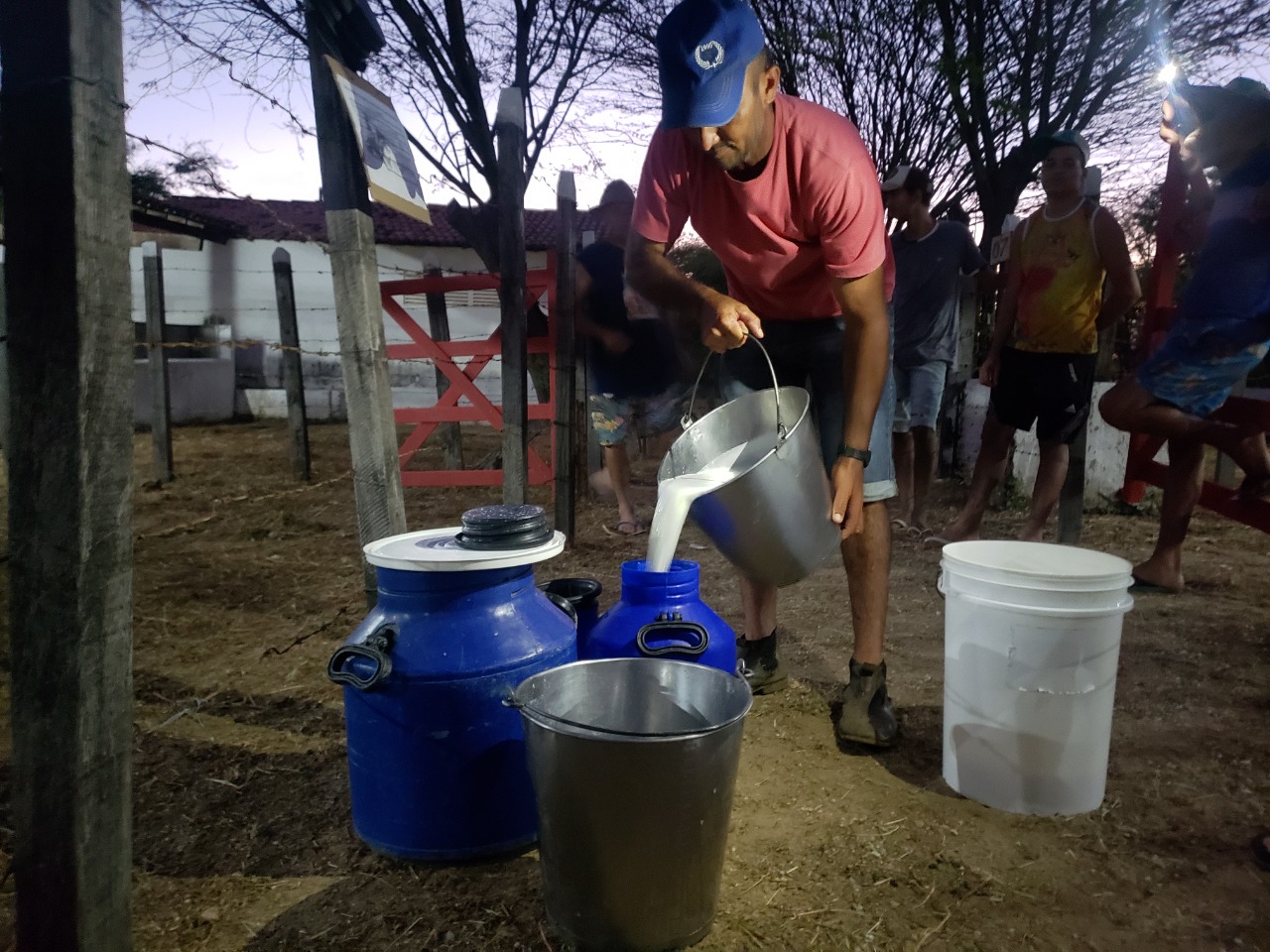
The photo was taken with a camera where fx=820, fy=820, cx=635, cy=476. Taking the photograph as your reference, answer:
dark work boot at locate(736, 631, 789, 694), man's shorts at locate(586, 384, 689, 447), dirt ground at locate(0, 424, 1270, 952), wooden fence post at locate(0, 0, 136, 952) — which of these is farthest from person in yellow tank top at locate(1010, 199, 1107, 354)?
wooden fence post at locate(0, 0, 136, 952)

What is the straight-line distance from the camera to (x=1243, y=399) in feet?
10.8

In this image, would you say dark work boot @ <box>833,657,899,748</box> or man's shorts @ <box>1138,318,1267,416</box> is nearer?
dark work boot @ <box>833,657,899,748</box>

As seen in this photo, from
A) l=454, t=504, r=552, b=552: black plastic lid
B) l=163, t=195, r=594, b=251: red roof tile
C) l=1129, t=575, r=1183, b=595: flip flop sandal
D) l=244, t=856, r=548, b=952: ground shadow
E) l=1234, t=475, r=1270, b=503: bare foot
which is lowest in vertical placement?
l=244, t=856, r=548, b=952: ground shadow

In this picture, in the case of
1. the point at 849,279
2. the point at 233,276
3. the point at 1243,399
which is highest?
the point at 233,276

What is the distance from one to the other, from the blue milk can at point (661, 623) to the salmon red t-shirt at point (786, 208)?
2.78ft

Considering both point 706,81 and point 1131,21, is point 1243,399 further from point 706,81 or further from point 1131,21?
point 1131,21

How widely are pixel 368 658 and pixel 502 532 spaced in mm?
372

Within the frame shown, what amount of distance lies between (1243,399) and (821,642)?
198 centimetres

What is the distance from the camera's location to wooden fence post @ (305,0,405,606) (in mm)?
2059

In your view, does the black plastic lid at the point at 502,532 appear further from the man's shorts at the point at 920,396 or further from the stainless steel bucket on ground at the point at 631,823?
the man's shorts at the point at 920,396

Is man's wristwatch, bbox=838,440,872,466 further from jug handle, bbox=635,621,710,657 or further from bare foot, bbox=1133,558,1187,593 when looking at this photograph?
bare foot, bbox=1133,558,1187,593

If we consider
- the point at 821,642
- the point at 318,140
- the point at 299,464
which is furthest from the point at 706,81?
the point at 299,464

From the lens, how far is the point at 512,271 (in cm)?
395

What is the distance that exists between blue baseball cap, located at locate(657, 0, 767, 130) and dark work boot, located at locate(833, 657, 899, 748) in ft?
4.92
